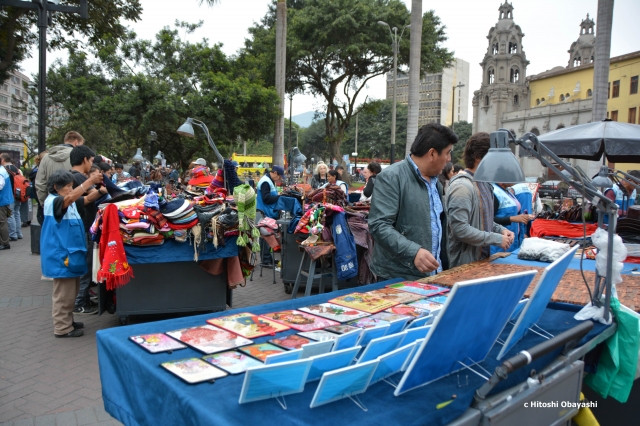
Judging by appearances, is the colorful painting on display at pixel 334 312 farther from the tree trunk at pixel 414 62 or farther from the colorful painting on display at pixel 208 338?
the tree trunk at pixel 414 62

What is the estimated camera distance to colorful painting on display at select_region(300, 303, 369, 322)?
7.71ft

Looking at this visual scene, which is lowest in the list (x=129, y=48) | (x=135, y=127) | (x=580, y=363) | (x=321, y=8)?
(x=580, y=363)

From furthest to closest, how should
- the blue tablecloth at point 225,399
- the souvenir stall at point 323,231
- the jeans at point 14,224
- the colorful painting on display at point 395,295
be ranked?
the jeans at point 14,224 < the souvenir stall at point 323,231 < the colorful painting on display at point 395,295 < the blue tablecloth at point 225,399

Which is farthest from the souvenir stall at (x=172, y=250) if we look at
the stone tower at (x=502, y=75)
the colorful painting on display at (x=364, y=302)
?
the stone tower at (x=502, y=75)

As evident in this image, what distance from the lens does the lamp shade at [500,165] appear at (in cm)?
276

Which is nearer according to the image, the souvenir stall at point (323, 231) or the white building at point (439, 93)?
the souvenir stall at point (323, 231)

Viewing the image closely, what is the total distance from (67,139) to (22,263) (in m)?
3.22

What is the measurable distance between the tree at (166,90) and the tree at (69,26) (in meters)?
3.66

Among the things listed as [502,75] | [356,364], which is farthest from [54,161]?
[502,75]

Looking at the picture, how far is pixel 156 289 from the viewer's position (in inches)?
214

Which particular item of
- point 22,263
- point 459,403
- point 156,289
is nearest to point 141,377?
point 459,403

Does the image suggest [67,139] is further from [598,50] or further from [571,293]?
[598,50]

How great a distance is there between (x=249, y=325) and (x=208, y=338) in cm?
22

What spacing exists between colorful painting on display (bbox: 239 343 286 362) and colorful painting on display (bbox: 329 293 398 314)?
645 millimetres
